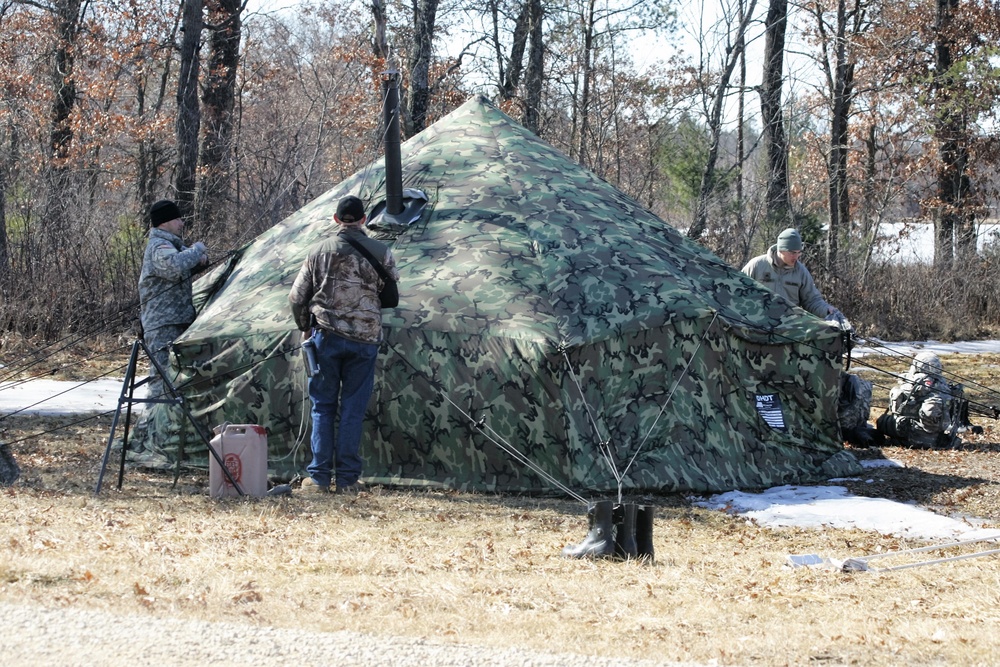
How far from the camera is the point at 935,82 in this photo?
960 inches

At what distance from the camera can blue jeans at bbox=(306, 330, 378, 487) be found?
736 cm

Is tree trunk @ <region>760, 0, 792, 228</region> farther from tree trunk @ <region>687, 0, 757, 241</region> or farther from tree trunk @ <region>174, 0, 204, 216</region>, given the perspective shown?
tree trunk @ <region>174, 0, 204, 216</region>

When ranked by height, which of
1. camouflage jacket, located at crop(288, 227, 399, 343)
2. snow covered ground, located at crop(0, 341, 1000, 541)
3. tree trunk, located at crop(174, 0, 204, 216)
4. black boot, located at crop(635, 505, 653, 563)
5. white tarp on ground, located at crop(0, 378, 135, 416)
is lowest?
snow covered ground, located at crop(0, 341, 1000, 541)

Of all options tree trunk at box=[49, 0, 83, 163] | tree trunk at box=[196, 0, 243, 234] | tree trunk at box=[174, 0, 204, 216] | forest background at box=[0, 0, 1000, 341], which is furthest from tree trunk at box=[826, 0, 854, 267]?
tree trunk at box=[49, 0, 83, 163]

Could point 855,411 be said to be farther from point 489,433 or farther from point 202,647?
point 202,647

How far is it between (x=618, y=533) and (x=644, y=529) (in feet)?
0.46

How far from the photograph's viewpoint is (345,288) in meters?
7.32

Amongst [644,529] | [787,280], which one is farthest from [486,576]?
[787,280]

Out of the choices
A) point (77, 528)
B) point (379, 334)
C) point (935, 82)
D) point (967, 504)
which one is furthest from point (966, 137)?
point (77, 528)

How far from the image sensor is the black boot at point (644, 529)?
5.81 meters

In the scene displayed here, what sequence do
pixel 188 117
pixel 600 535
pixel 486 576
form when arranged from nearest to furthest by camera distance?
pixel 486 576
pixel 600 535
pixel 188 117

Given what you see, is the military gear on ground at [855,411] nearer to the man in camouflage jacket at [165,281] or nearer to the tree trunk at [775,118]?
the man in camouflage jacket at [165,281]

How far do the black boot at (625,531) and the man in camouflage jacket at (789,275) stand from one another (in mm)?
4415

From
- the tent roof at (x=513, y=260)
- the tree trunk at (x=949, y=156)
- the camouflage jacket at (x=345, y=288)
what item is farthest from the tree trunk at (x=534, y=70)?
the camouflage jacket at (x=345, y=288)
